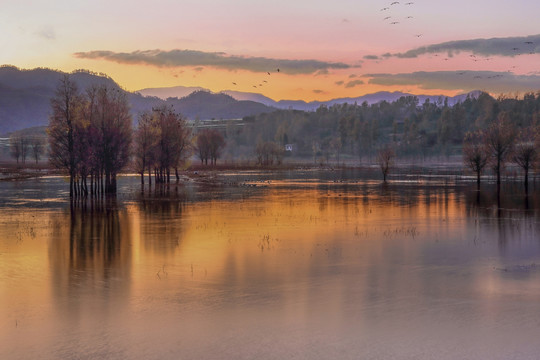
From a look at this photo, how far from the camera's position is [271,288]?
78.8ft

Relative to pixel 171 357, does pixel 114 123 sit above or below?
above

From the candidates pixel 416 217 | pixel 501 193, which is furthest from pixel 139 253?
pixel 501 193

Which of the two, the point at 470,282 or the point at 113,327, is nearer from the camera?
the point at 113,327

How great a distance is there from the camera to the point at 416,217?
50438mm

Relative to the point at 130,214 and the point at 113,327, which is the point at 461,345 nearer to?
the point at 113,327

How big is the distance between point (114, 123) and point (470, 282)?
66.0 meters

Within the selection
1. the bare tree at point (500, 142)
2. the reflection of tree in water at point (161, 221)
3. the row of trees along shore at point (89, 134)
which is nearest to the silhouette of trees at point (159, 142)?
the row of trees along shore at point (89, 134)

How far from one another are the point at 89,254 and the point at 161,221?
15714 millimetres

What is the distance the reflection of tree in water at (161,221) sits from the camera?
119ft

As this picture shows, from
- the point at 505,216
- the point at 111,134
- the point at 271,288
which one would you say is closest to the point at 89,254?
the point at 271,288

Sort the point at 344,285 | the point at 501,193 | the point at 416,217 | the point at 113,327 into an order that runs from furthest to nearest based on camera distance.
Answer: the point at 501,193 → the point at 416,217 → the point at 344,285 → the point at 113,327

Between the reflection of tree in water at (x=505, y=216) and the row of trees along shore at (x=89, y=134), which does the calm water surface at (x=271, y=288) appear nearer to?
the reflection of tree in water at (x=505, y=216)

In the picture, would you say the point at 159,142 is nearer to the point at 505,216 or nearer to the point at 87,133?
the point at 87,133

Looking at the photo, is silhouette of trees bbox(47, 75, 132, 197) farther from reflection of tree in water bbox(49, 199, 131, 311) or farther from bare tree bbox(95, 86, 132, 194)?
reflection of tree in water bbox(49, 199, 131, 311)
